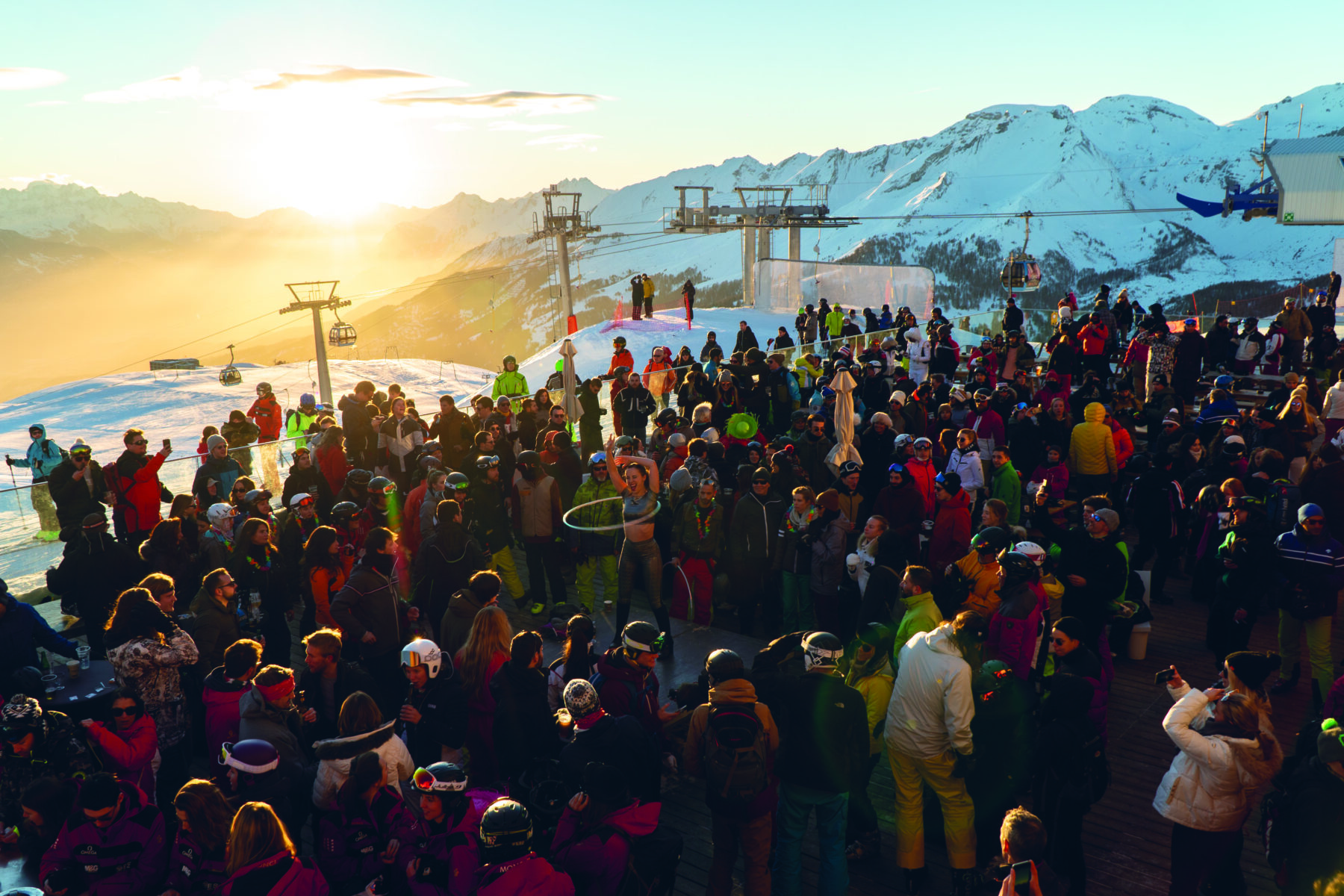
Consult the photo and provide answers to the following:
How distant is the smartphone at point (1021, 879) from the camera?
136 inches

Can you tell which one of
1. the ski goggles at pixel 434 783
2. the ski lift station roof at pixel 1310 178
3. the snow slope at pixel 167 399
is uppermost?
the ski lift station roof at pixel 1310 178

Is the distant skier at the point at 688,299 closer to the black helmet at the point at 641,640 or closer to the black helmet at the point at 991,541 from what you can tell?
the black helmet at the point at 991,541

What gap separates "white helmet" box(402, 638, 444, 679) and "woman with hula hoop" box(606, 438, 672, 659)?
277 cm

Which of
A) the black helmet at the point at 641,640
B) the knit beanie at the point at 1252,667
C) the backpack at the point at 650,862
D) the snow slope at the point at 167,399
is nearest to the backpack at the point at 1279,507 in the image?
the knit beanie at the point at 1252,667

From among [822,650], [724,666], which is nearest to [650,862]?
[724,666]

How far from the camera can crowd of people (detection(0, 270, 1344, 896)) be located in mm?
4156

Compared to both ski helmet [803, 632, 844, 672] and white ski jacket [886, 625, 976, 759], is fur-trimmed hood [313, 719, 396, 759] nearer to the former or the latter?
ski helmet [803, 632, 844, 672]

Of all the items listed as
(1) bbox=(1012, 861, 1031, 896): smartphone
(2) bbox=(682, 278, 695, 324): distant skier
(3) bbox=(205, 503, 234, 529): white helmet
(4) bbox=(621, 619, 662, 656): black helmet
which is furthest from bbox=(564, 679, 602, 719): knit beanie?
(2) bbox=(682, 278, 695, 324): distant skier

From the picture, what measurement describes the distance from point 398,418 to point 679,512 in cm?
460

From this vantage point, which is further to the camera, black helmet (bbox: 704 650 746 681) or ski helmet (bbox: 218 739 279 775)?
black helmet (bbox: 704 650 746 681)

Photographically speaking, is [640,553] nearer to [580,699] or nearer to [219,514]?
[580,699]

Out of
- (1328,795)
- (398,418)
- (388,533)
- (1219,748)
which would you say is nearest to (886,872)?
(1219,748)

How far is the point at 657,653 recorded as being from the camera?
208 inches

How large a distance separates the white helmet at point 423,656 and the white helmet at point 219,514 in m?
3.59
